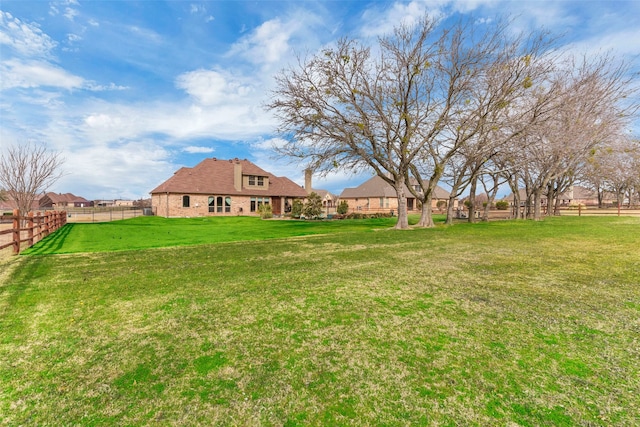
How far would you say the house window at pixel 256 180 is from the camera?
36906mm

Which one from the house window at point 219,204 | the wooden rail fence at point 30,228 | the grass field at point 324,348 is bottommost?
the grass field at point 324,348

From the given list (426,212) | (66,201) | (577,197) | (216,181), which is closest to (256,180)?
(216,181)

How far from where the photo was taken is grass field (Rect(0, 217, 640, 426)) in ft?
7.79

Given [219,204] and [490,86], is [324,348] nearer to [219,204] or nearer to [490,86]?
[490,86]

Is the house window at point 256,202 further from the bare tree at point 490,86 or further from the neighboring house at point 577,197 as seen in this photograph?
the neighboring house at point 577,197

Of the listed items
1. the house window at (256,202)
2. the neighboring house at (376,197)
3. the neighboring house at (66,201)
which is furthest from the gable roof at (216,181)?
the neighboring house at (66,201)

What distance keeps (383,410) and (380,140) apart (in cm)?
1645

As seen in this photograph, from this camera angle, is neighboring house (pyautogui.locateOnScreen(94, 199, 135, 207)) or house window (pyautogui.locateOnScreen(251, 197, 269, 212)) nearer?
house window (pyautogui.locateOnScreen(251, 197, 269, 212))

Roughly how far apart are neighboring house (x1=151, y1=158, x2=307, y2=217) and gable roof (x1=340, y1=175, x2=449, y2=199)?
14612mm

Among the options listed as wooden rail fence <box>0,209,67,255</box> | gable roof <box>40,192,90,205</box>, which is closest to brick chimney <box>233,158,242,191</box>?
wooden rail fence <box>0,209,67,255</box>

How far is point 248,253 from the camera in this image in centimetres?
957

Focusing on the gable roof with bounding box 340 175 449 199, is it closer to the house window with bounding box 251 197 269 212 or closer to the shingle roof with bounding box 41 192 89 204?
the house window with bounding box 251 197 269 212

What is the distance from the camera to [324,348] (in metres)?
3.29

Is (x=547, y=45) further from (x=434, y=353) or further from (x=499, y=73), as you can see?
(x=434, y=353)
